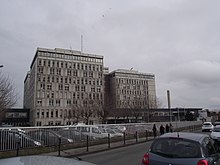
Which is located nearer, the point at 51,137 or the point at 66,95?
the point at 51,137

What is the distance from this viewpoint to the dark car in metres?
5.55

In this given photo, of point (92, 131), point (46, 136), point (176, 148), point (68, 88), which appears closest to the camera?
point (176, 148)

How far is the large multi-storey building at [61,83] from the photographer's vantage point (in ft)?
352

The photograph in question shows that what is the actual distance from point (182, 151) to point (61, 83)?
4387 inches

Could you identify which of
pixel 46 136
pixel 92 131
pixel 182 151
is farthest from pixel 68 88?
pixel 182 151

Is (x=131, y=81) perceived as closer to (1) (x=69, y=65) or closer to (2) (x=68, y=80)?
(2) (x=68, y=80)

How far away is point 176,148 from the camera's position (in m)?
5.91

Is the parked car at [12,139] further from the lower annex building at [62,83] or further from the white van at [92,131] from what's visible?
the lower annex building at [62,83]

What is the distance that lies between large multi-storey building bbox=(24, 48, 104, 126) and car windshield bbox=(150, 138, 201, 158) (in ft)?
311

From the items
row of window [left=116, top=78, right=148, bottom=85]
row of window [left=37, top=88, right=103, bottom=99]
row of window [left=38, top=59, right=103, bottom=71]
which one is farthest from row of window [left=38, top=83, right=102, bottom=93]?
row of window [left=116, top=78, right=148, bottom=85]

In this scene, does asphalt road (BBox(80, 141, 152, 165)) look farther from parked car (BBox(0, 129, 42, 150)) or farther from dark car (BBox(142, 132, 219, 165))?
dark car (BBox(142, 132, 219, 165))

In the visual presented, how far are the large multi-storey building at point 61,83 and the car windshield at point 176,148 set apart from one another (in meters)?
94.8

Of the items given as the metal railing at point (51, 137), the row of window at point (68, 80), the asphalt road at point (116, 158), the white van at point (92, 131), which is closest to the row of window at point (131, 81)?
the row of window at point (68, 80)

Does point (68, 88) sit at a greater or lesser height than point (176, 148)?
greater
